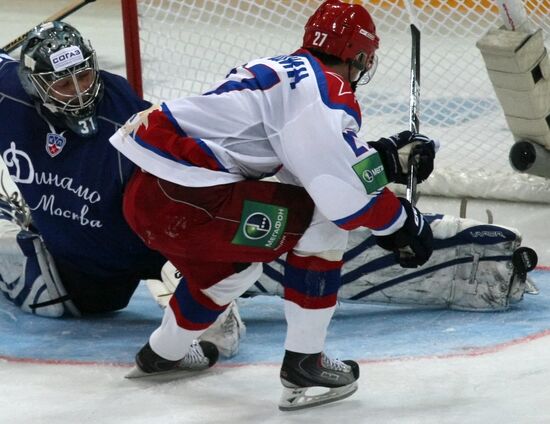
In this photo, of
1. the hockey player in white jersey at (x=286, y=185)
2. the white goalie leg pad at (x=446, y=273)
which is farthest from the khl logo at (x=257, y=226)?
A: the white goalie leg pad at (x=446, y=273)

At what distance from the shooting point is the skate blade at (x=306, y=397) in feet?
7.75

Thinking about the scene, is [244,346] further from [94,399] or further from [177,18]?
[177,18]

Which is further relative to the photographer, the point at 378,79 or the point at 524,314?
the point at 378,79

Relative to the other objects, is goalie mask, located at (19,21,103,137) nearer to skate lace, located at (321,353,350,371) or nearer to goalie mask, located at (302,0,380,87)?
goalie mask, located at (302,0,380,87)

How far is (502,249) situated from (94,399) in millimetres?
1076

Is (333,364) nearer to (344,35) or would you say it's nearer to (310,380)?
(310,380)

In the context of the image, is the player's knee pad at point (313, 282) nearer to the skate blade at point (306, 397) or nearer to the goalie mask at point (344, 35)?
the skate blade at point (306, 397)

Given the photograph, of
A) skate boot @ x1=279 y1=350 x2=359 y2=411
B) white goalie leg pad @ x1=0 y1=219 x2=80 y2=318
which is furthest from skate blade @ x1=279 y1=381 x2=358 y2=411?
white goalie leg pad @ x1=0 y1=219 x2=80 y2=318

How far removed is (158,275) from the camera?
3.00m

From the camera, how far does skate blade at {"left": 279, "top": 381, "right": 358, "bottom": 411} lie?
2363mm

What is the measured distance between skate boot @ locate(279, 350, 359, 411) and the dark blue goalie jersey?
678 millimetres

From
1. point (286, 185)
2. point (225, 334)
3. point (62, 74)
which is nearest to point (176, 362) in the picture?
point (225, 334)

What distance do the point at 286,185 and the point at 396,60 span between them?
2.56 m

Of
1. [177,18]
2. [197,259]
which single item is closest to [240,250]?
[197,259]
